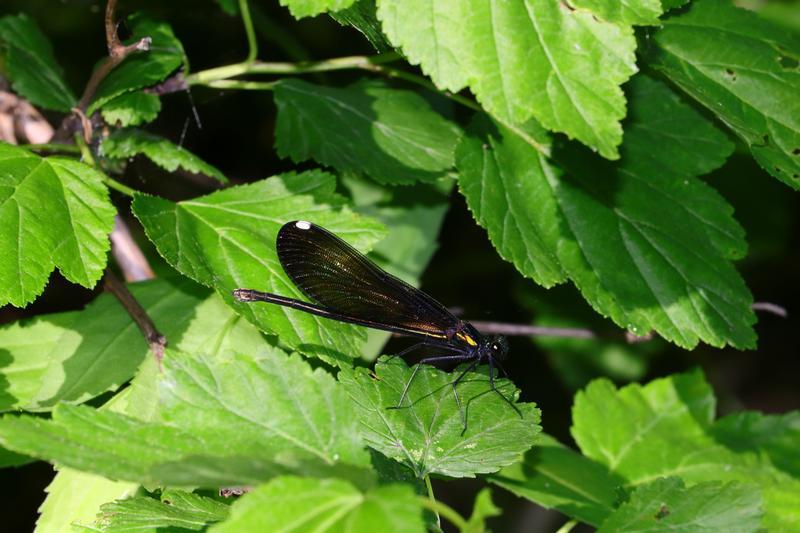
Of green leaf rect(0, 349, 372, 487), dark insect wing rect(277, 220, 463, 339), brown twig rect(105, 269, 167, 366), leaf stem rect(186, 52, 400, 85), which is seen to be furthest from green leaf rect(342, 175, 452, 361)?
green leaf rect(0, 349, 372, 487)

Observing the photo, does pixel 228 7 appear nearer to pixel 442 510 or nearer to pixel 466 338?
pixel 466 338

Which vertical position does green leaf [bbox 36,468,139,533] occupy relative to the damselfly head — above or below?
below

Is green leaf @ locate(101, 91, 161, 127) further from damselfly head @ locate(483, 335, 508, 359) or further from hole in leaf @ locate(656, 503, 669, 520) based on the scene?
hole in leaf @ locate(656, 503, 669, 520)

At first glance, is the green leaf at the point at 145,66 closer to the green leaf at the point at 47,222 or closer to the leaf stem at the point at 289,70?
the leaf stem at the point at 289,70

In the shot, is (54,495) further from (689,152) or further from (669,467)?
(689,152)

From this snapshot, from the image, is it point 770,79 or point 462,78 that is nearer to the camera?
point 462,78

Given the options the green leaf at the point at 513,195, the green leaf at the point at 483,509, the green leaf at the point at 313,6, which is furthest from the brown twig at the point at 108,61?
the green leaf at the point at 483,509

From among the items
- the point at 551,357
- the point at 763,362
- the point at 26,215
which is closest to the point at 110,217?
the point at 26,215
